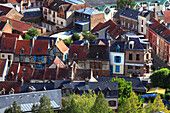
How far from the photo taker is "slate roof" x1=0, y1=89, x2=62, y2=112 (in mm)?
95688

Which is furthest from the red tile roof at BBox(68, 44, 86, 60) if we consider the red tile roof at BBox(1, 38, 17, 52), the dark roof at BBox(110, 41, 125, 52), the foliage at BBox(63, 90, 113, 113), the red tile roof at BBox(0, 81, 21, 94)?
the foliage at BBox(63, 90, 113, 113)

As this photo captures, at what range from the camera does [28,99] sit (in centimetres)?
9788

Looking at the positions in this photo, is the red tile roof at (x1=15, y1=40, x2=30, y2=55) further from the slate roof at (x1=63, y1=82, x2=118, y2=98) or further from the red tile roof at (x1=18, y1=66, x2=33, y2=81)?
the slate roof at (x1=63, y1=82, x2=118, y2=98)

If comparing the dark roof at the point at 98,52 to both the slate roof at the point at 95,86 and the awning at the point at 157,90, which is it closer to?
the awning at the point at 157,90

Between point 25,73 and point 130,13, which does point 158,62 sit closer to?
point 130,13

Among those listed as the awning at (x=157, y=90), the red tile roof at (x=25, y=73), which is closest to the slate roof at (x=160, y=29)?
the awning at (x=157, y=90)

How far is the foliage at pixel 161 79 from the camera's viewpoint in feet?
397

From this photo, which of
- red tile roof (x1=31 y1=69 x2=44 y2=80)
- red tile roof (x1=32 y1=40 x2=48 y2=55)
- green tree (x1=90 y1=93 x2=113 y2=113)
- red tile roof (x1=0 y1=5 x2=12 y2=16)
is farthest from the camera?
red tile roof (x1=0 y1=5 x2=12 y2=16)

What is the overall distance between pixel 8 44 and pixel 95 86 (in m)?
33.9

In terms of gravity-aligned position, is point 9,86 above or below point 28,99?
above

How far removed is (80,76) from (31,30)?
132 ft

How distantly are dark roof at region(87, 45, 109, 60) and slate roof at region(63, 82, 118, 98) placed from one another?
823 inches

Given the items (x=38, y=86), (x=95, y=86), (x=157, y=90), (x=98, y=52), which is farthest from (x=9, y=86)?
(x=157, y=90)

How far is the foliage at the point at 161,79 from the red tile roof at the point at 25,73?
26.0m
